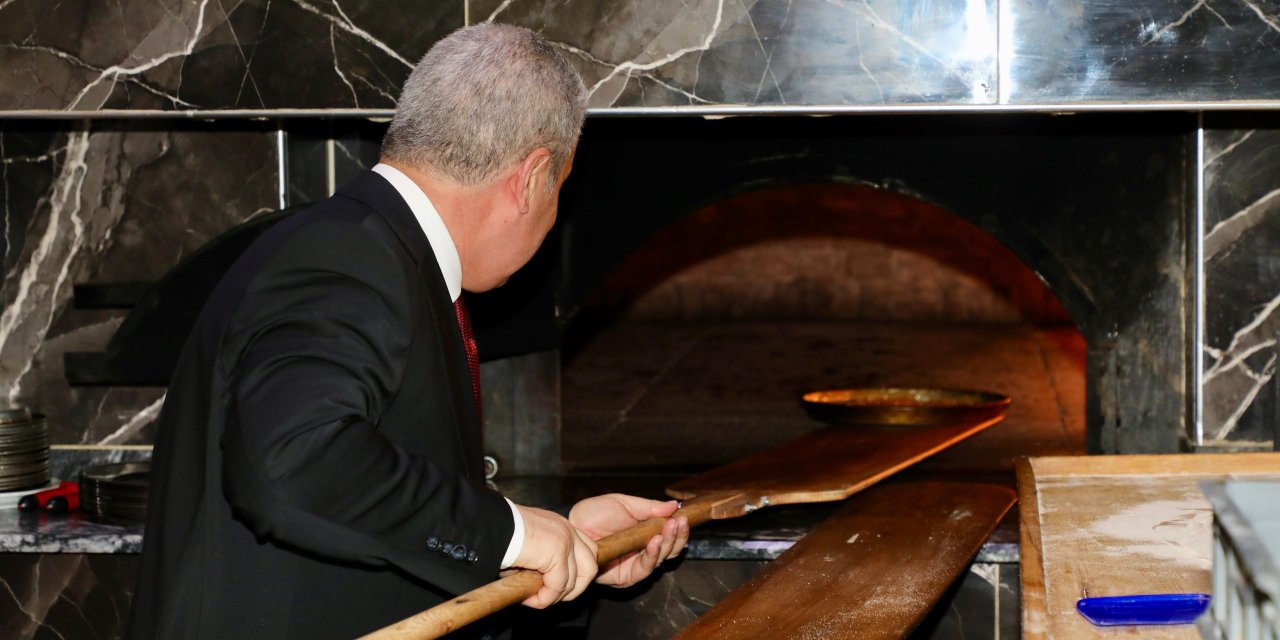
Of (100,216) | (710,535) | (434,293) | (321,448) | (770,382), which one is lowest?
(770,382)

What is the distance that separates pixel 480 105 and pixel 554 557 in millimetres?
601

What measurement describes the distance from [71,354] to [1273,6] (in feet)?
8.62

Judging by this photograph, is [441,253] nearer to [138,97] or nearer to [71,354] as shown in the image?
[138,97]

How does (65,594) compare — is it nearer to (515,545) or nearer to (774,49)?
(515,545)

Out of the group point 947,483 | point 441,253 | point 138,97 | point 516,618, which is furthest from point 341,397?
point 947,483

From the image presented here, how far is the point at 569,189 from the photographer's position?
3.23m

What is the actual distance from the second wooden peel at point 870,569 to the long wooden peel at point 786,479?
7 cm

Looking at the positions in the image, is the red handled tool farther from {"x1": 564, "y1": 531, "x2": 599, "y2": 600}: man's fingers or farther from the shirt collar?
{"x1": 564, "y1": 531, "x2": 599, "y2": 600}: man's fingers

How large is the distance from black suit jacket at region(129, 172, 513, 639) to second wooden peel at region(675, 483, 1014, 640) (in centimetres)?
46

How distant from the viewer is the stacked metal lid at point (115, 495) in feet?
8.60

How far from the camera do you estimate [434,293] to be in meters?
1.68

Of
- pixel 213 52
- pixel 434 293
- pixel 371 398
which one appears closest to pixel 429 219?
pixel 434 293

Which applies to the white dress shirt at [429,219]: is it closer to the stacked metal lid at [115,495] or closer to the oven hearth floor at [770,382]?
the stacked metal lid at [115,495]

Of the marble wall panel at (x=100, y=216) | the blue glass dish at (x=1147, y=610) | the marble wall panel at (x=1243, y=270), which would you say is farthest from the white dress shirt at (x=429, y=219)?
the marble wall panel at (x=1243, y=270)
